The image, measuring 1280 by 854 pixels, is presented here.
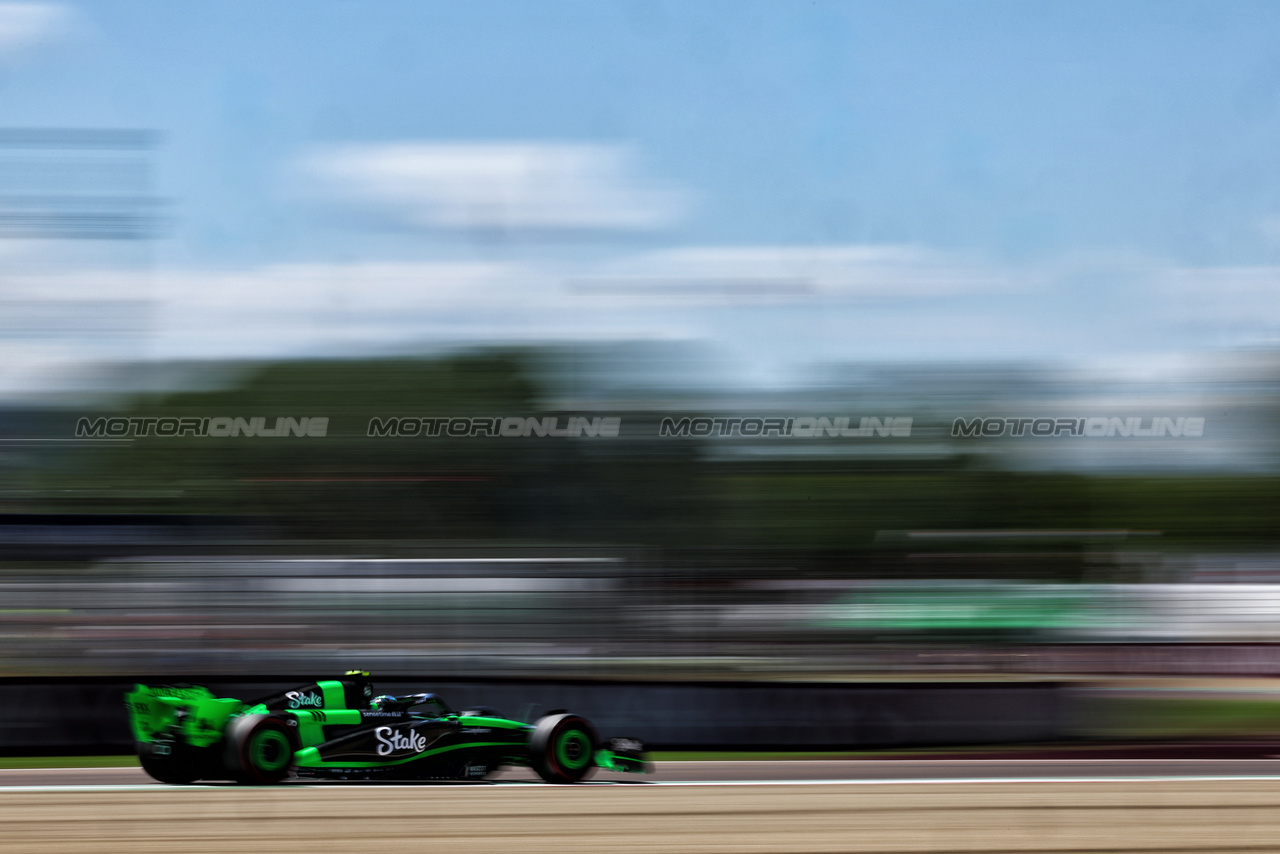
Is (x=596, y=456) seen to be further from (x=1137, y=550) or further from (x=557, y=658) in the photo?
(x=1137, y=550)

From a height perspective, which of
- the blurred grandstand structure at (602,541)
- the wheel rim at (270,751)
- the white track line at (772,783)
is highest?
the blurred grandstand structure at (602,541)

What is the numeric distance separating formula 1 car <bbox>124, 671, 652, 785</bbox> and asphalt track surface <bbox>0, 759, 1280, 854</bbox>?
0.10 m

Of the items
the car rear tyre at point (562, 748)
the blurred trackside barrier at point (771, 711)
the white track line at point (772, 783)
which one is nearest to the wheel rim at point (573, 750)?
the car rear tyre at point (562, 748)

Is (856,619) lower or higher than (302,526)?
lower

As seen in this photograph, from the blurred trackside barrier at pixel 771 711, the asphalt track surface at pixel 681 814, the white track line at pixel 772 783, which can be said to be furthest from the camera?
the blurred trackside barrier at pixel 771 711

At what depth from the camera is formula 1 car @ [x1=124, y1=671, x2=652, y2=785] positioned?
605 centimetres

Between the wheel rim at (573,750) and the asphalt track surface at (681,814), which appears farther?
the wheel rim at (573,750)

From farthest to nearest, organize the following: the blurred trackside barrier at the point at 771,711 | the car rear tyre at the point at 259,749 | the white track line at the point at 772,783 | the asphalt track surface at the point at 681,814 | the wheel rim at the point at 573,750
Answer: the blurred trackside barrier at the point at 771,711 < the wheel rim at the point at 573,750 < the white track line at the point at 772,783 < the car rear tyre at the point at 259,749 < the asphalt track surface at the point at 681,814

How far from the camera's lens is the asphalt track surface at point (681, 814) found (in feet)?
15.3

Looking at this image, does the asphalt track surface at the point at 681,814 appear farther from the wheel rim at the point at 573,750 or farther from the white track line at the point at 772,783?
the wheel rim at the point at 573,750

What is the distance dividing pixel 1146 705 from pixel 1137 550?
13.8m

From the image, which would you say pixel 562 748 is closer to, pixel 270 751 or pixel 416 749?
pixel 416 749

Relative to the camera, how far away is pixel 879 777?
692cm

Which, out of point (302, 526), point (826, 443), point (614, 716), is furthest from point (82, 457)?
point (614, 716)
